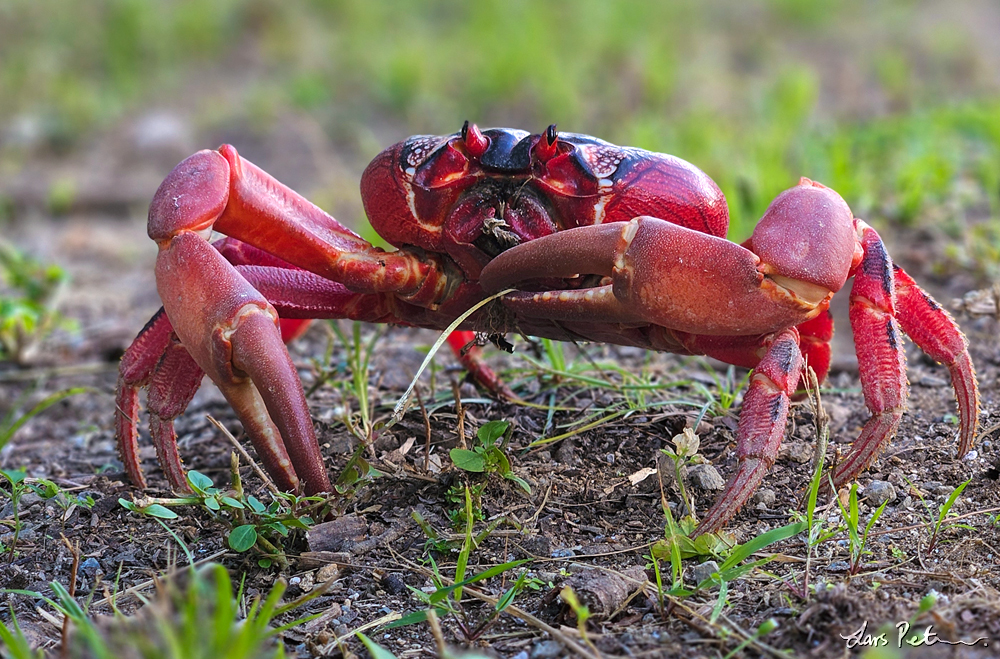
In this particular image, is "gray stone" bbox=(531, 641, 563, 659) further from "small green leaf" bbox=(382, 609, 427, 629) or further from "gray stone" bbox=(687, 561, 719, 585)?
"gray stone" bbox=(687, 561, 719, 585)

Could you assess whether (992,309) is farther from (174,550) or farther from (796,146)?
(796,146)

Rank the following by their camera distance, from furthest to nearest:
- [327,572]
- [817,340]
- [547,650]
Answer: [817,340]
[327,572]
[547,650]

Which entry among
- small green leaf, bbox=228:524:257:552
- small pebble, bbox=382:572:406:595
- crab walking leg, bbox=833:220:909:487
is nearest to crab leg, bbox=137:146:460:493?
small green leaf, bbox=228:524:257:552

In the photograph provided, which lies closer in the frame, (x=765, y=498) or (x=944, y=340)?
(x=765, y=498)

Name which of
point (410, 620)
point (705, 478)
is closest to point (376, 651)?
point (410, 620)

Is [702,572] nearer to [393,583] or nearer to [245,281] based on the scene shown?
[393,583]

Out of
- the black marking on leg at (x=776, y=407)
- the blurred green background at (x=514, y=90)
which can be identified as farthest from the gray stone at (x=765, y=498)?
the blurred green background at (x=514, y=90)

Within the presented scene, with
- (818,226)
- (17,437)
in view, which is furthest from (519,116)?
(818,226)
